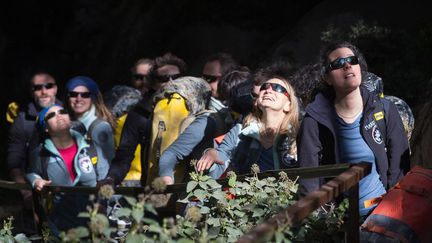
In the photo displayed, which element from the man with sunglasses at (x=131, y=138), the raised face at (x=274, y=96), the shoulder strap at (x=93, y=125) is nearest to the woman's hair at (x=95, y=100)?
the shoulder strap at (x=93, y=125)

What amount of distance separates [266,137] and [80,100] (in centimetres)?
241

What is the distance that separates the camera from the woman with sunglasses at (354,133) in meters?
4.39

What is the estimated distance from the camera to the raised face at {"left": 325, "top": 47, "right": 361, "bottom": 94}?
4.46 metres

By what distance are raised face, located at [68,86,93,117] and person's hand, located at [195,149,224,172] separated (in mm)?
2160

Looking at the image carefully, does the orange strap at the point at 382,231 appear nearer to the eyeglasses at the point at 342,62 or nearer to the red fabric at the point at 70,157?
the eyeglasses at the point at 342,62

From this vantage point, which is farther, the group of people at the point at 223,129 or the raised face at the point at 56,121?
the raised face at the point at 56,121

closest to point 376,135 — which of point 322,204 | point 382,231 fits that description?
point 382,231

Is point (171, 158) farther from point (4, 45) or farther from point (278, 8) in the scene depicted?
point (4, 45)

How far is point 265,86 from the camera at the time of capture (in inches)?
195

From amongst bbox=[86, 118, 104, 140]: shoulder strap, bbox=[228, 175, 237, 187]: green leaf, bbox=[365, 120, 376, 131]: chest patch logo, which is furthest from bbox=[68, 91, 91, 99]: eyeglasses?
bbox=[365, 120, 376, 131]: chest patch logo

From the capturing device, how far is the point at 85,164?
20.3ft

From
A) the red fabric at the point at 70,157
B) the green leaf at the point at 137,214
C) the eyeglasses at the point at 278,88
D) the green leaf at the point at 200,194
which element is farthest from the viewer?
the red fabric at the point at 70,157

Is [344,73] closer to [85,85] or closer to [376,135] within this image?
[376,135]

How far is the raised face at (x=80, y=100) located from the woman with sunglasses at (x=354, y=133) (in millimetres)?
2811
